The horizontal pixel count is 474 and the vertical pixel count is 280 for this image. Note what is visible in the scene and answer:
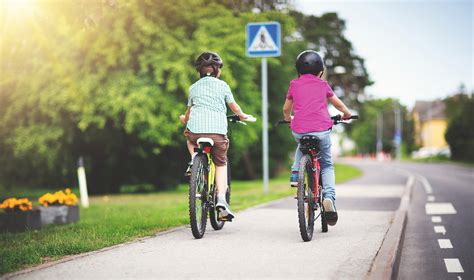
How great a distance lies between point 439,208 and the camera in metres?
12.3

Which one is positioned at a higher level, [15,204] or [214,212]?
[214,212]

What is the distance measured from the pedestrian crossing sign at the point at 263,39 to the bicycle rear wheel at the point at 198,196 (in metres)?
7.17

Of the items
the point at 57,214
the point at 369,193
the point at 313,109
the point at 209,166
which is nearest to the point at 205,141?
the point at 209,166

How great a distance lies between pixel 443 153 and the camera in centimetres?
7144

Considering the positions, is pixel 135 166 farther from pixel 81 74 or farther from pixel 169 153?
pixel 81 74

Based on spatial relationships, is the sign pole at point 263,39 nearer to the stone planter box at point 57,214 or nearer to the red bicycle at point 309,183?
the stone planter box at point 57,214

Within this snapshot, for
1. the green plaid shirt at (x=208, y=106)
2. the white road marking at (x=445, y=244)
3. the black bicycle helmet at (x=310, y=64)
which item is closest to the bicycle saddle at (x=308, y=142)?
the black bicycle helmet at (x=310, y=64)

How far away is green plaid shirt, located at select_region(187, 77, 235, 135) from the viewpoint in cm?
719

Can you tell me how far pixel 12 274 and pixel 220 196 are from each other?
111 inches

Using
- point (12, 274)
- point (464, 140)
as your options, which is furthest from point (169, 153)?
point (464, 140)

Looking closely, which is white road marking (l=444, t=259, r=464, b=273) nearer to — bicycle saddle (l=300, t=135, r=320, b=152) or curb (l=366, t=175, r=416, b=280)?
curb (l=366, t=175, r=416, b=280)

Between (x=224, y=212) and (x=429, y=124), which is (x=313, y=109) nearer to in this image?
(x=224, y=212)

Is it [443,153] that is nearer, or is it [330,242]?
[330,242]

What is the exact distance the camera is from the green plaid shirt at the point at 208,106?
23.6 feet
